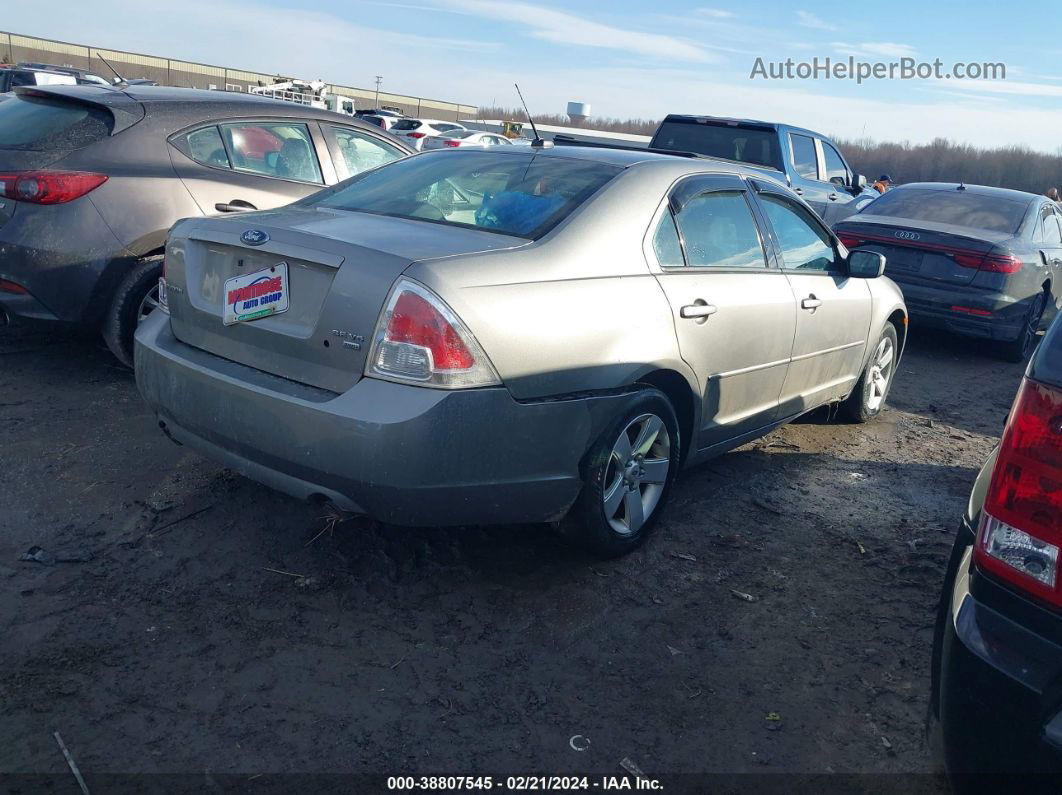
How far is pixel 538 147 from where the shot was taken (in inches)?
173

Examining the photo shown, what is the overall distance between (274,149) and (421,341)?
3634 millimetres

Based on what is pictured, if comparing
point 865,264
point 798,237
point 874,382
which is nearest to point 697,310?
point 798,237

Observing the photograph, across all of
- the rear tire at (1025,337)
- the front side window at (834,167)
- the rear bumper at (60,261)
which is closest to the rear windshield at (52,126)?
the rear bumper at (60,261)

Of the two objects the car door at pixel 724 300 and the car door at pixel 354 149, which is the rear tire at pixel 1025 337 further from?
the car door at pixel 354 149

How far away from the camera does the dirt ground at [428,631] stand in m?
2.62

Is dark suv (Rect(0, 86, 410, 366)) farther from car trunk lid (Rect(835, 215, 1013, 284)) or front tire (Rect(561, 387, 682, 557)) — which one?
car trunk lid (Rect(835, 215, 1013, 284))

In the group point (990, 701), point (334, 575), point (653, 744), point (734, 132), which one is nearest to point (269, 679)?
point (334, 575)

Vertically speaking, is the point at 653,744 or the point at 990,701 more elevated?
→ the point at 990,701

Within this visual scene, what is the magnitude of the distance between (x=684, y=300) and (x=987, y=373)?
5677 mm

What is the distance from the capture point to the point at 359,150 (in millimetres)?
6586

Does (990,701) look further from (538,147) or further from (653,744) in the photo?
(538,147)

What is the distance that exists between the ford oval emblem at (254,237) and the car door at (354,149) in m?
3.06

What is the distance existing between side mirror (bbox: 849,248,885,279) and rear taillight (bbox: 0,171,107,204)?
4123 millimetres

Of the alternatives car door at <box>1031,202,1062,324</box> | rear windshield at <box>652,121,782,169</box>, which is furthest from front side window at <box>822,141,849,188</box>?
car door at <box>1031,202,1062,324</box>
